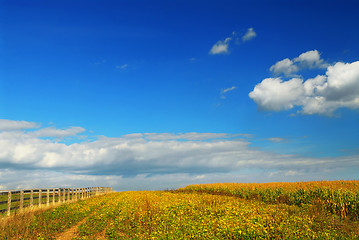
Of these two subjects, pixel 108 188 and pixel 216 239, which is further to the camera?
pixel 108 188

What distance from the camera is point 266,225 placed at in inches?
523

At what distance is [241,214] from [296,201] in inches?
377

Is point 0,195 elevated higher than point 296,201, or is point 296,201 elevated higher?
point 0,195

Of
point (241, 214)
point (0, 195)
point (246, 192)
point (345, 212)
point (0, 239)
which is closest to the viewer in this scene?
point (0, 239)

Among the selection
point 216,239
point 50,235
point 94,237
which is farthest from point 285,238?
point 50,235

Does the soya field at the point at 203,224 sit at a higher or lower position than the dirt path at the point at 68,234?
higher

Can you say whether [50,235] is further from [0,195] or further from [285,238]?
[285,238]

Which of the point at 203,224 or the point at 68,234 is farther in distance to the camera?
the point at 68,234

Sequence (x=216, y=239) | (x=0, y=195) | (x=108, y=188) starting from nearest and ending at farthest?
1. (x=216, y=239)
2. (x=0, y=195)
3. (x=108, y=188)

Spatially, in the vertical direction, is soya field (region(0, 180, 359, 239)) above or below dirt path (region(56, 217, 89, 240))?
above

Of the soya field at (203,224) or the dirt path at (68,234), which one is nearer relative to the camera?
the soya field at (203,224)

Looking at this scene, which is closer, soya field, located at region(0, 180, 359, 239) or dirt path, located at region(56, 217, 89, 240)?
soya field, located at region(0, 180, 359, 239)

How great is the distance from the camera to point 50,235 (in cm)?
1390

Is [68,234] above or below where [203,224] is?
below
